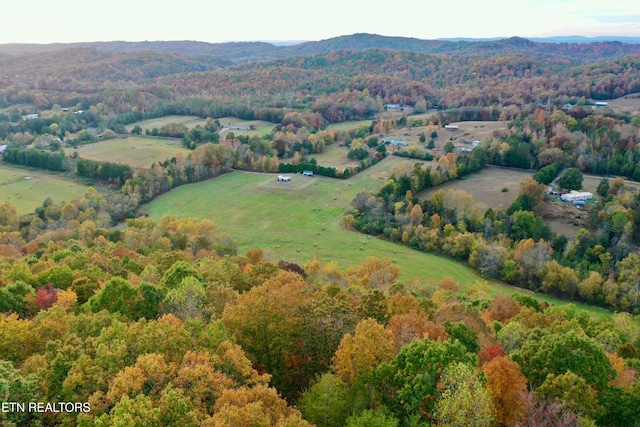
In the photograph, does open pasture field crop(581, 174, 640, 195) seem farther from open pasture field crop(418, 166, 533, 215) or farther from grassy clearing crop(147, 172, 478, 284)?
grassy clearing crop(147, 172, 478, 284)

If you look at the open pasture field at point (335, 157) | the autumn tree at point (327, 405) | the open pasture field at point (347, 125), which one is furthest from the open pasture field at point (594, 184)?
the autumn tree at point (327, 405)

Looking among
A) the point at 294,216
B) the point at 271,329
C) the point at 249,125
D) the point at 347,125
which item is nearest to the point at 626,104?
the point at 347,125

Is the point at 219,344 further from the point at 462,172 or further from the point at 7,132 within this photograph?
the point at 7,132

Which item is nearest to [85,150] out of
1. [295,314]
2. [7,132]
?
[7,132]

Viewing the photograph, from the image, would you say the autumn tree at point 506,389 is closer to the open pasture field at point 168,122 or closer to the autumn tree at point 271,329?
the autumn tree at point 271,329

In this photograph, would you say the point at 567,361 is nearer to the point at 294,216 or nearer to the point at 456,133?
the point at 294,216

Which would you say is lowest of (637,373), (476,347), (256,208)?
(256,208)

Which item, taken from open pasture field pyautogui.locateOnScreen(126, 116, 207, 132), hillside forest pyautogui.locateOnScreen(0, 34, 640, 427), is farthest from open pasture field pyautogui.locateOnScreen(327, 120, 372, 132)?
open pasture field pyautogui.locateOnScreen(126, 116, 207, 132)
